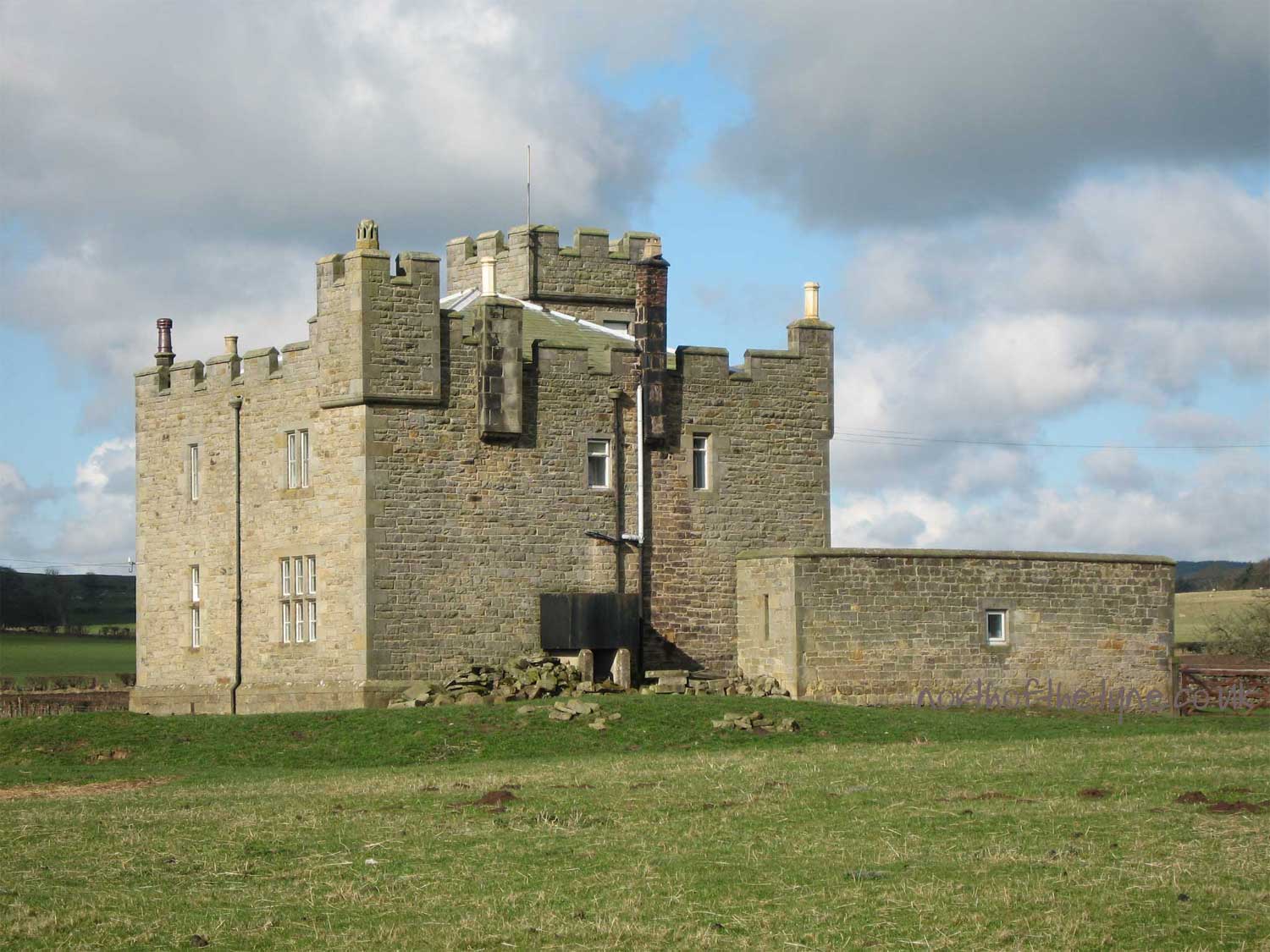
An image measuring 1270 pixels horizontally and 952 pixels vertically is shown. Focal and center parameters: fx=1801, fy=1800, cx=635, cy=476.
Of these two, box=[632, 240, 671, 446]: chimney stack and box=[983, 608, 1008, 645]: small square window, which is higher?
box=[632, 240, 671, 446]: chimney stack

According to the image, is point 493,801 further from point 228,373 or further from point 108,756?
point 228,373

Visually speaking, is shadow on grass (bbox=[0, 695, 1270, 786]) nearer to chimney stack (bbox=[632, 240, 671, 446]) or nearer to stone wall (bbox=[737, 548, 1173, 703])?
stone wall (bbox=[737, 548, 1173, 703])

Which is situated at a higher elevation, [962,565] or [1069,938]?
[962,565]

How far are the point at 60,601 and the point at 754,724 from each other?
89.6 metres

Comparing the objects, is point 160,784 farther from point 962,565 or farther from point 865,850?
point 962,565

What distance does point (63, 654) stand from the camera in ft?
252

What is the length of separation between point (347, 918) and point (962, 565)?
22.7m

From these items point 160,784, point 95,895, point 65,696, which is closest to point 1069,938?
point 95,895

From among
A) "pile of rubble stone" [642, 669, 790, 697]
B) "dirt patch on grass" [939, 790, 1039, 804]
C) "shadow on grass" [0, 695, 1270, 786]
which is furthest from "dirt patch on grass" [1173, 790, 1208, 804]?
"pile of rubble stone" [642, 669, 790, 697]

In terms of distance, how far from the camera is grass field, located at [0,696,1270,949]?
1280cm

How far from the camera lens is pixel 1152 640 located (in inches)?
1405

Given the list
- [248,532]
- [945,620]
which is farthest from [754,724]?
[248,532]

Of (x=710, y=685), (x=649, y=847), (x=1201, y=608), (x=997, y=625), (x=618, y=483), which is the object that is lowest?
(x=649, y=847)

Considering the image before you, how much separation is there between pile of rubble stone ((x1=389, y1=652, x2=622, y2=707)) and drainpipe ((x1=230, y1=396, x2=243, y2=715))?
4969 mm
